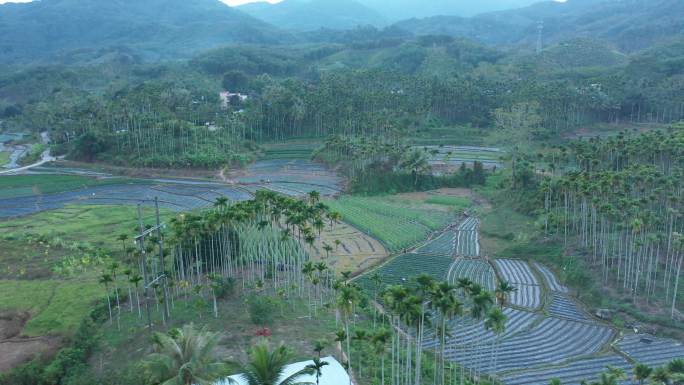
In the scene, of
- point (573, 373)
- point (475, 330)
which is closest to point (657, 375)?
point (573, 373)

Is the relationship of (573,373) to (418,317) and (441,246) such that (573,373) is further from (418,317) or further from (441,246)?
(441,246)

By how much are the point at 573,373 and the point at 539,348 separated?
4280 millimetres

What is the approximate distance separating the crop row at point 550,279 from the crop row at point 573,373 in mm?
13345

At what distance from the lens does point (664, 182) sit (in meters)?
58.8

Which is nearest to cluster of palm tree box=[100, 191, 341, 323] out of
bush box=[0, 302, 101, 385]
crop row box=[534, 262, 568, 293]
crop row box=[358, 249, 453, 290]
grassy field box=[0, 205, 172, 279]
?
crop row box=[358, 249, 453, 290]

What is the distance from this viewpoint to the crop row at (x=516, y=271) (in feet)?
187

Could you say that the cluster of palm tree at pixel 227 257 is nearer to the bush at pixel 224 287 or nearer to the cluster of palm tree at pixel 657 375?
the bush at pixel 224 287

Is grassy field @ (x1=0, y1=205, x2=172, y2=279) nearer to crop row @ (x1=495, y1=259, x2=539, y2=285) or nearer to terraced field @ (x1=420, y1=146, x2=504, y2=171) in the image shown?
crop row @ (x1=495, y1=259, x2=539, y2=285)

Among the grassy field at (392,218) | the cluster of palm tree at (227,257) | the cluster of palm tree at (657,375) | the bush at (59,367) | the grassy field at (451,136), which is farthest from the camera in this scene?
the grassy field at (451,136)

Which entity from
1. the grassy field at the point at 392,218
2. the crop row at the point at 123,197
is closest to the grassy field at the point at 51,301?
the crop row at the point at 123,197

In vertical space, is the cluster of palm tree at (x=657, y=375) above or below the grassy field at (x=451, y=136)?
below

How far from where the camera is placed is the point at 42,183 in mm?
97062

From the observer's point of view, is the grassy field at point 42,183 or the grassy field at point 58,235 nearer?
the grassy field at point 58,235

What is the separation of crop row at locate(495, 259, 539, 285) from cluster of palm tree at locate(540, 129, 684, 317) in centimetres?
581
